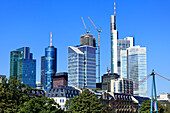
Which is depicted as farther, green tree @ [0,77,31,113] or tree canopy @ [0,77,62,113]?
green tree @ [0,77,31,113]

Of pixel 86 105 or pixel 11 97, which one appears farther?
pixel 86 105

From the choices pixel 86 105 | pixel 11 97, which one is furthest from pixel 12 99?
pixel 86 105

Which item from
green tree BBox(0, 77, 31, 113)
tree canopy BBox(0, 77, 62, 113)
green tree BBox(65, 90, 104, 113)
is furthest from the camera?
green tree BBox(65, 90, 104, 113)

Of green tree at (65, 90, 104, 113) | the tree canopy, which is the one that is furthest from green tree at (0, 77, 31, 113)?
green tree at (65, 90, 104, 113)

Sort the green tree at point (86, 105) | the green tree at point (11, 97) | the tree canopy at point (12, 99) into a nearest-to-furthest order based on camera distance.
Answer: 1. the tree canopy at point (12, 99)
2. the green tree at point (11, 97)
3. the green tree at point (86, 105)

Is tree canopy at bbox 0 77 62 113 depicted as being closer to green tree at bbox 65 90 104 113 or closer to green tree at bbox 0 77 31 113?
green tree at bbox 0 77 31 113

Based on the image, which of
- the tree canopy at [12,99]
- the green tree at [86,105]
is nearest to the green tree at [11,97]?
the tree canopy at [12,99]

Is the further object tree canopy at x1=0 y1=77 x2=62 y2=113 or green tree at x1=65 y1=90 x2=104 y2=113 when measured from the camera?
green tree at x1=65 y1=90 x2=104 y2=113

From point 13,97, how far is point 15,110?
742 centimetres

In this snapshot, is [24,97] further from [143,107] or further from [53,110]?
[143,107]

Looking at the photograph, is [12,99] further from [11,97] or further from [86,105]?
[86,105]

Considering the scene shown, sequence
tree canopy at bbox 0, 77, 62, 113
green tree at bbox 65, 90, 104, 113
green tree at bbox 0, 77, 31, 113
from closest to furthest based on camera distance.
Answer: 1. tree canopy at bbox 0, 77, 62, 113
2. green tree at bbox 0, 77, 31, 113
3. green tree at bbox 65, 90, 104, 113

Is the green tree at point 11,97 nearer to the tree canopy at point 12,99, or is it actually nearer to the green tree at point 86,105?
the tree canopy at point 12,99

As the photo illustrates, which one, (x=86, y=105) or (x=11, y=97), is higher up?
(x=11, y=97)
